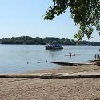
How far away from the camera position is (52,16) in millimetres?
13062

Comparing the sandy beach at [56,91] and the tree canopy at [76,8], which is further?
the sandy beach at [56,91]

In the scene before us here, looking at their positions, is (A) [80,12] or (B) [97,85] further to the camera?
(B) [97,85]

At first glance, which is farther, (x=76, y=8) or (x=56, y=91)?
(x=56, y=91)

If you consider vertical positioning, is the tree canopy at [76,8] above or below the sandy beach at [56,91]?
above

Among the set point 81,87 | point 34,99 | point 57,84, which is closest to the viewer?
point 34,99

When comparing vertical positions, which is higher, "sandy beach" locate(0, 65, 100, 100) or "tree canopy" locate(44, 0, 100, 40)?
"tree canopy" locate(44, 0, 100, 40)

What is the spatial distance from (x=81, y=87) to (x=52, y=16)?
603cm

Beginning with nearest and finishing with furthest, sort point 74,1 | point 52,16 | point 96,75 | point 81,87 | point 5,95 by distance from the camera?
point 74,1 < point 52,16 < point 5,95 < point 81,87 < point 96,75

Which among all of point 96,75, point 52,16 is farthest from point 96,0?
point 96,75

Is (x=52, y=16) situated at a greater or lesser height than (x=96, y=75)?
greater

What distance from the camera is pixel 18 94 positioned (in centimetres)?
1608

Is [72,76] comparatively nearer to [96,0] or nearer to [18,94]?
[18,94]

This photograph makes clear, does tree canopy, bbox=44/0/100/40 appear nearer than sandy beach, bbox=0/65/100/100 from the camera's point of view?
Yes

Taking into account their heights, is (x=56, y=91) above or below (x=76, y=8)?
below
